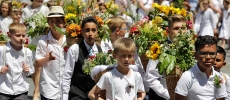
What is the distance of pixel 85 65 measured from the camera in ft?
26.8

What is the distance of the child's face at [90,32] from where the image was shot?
8.65 meters

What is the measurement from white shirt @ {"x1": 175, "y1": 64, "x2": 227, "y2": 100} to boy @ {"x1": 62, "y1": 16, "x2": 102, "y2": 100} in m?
1.73

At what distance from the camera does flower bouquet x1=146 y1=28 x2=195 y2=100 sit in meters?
7.53

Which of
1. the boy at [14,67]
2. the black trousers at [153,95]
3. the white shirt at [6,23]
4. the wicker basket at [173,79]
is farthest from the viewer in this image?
the white shirt at [6,23]

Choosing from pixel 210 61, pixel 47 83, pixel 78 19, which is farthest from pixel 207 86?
pixel 47 83

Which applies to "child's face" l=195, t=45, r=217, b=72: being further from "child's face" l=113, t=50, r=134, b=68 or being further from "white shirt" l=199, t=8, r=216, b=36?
"white shirt" l=199, t=8, r=216, b=36

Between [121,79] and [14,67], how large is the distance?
2592 mm

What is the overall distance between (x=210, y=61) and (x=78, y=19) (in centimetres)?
296

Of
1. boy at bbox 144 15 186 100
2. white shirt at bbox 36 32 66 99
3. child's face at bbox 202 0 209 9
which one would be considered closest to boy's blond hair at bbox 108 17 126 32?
white shirt at bbox 36 32 66 99

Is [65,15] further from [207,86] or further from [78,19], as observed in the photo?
[207,86]

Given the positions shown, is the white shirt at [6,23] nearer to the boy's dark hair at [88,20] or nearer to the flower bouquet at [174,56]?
the boy's dark hair at [88,20]

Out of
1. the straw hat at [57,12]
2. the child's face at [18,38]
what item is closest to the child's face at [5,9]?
the straw hat at [57,12]

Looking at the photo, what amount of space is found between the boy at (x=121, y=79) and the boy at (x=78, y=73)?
1.03 meters

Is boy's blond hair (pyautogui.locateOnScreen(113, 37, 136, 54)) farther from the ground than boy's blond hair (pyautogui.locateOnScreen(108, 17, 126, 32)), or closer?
farther from the ground
